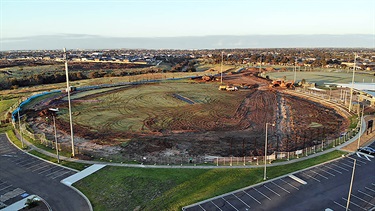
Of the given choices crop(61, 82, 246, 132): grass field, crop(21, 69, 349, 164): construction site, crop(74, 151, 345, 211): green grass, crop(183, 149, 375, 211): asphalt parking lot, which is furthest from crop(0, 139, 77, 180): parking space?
crop(183, 149, 375, 211): asphalt parking lot

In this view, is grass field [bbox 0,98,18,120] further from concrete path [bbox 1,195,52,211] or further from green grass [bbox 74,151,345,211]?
green grass [bbox 74,151,345,211]

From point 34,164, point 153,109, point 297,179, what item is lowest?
point 34,164

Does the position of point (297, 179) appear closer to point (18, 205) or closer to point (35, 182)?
point (18, 205)

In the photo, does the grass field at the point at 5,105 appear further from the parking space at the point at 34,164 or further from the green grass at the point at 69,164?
the green grass at the point at 69,164

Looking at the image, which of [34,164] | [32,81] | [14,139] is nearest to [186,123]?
[34,164]

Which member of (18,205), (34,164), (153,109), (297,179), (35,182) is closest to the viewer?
(18,205)

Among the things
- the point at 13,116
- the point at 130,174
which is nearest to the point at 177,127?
the point at 130,174
